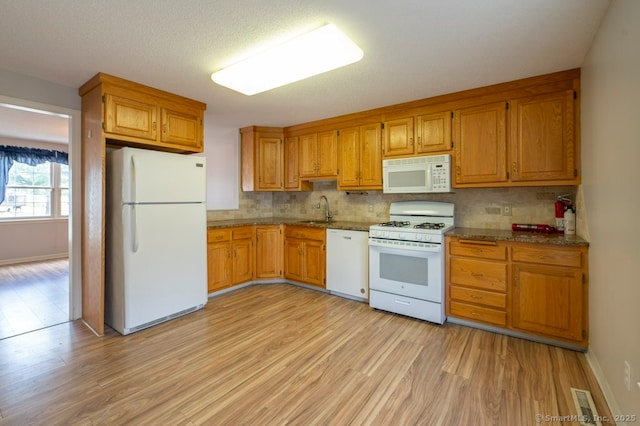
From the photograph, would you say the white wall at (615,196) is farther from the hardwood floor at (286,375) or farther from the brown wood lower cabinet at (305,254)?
the brown wood lower cabinet at (305,254)

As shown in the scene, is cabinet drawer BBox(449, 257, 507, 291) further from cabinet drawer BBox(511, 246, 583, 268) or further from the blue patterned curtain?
the blue patterned curtain

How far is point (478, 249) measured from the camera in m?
2.76

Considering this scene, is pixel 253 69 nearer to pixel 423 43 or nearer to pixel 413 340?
pixel 423 43

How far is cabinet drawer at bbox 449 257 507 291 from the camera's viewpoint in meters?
2.65

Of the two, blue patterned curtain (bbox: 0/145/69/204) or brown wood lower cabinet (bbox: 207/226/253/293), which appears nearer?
brown wood lower cabinet (bbox: 207/226/253/293)

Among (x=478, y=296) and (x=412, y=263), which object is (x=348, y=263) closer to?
(x=412, y=263)

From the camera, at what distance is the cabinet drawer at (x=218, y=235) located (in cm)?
364

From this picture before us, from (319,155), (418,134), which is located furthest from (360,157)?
(418,134)

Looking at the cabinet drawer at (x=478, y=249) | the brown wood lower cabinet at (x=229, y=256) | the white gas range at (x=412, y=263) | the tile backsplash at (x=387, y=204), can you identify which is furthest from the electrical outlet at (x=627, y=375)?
the brown wood lower cabinet at (x=229, y=256)

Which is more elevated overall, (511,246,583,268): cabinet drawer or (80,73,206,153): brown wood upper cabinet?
(80,73,206,153): brown wood upper cabinet

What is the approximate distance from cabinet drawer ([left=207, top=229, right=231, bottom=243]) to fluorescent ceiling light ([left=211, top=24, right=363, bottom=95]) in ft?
5.89

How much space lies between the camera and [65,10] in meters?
1.73

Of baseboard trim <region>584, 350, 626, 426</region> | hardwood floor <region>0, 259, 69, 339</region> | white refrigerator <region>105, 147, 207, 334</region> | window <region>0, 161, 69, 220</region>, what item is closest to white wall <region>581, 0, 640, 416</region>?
baseboard trim <region>584, 350, 626, 426</region>

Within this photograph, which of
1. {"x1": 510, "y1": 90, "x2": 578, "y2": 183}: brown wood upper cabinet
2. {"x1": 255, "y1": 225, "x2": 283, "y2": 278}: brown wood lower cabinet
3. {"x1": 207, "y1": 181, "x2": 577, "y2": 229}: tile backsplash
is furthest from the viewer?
{"x1": 255, "y1": 225, "x2": 283, "y2": 278}: brown wood lower cabinet
